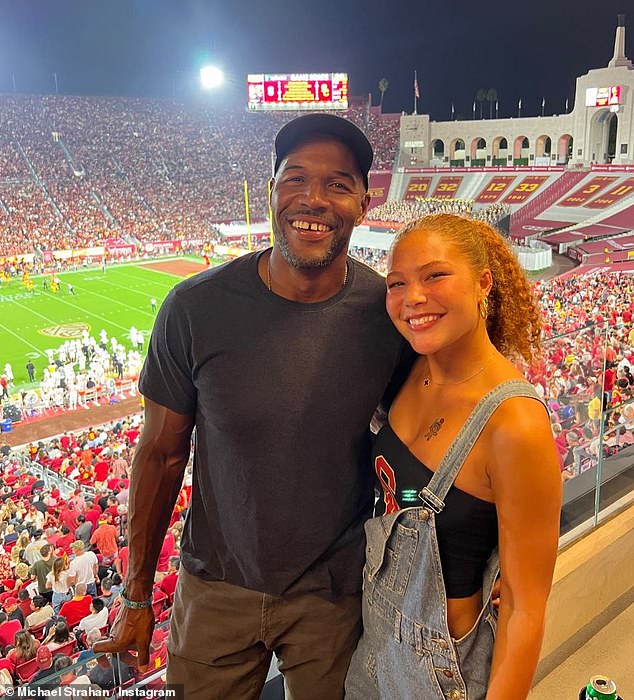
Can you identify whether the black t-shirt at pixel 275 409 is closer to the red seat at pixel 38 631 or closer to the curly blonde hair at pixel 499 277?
the curly blonde hair at pixel 499 277

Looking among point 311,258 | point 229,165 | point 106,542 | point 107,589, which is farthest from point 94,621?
point 229,165

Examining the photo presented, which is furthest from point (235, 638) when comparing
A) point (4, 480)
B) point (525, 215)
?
point (525, 215)

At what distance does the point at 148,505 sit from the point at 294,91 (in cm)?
3992

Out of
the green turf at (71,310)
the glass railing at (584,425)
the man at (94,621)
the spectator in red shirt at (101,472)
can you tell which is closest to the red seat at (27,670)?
the man at (94,621)

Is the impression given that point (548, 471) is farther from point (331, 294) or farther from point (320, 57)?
point (320, 57)

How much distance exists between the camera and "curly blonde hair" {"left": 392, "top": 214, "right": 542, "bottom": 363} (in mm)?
1438

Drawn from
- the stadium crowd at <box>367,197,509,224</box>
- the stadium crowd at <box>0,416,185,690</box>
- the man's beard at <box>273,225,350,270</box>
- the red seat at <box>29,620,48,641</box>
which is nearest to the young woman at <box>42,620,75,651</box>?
the stadium crowd at <box>0,416,185,690</box>

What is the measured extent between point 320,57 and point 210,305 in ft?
193

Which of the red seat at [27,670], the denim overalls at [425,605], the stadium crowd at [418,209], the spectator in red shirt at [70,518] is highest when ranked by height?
the denim overalls at [425,605]

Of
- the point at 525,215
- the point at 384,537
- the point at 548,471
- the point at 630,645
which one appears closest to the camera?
the point at 548,471

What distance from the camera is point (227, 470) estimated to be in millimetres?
1570

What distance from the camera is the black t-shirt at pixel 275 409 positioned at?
1526 mm

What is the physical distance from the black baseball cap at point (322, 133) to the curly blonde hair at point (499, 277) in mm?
224

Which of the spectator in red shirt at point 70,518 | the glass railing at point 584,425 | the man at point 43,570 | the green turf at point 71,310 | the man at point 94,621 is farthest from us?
the green turf at point 71,310
